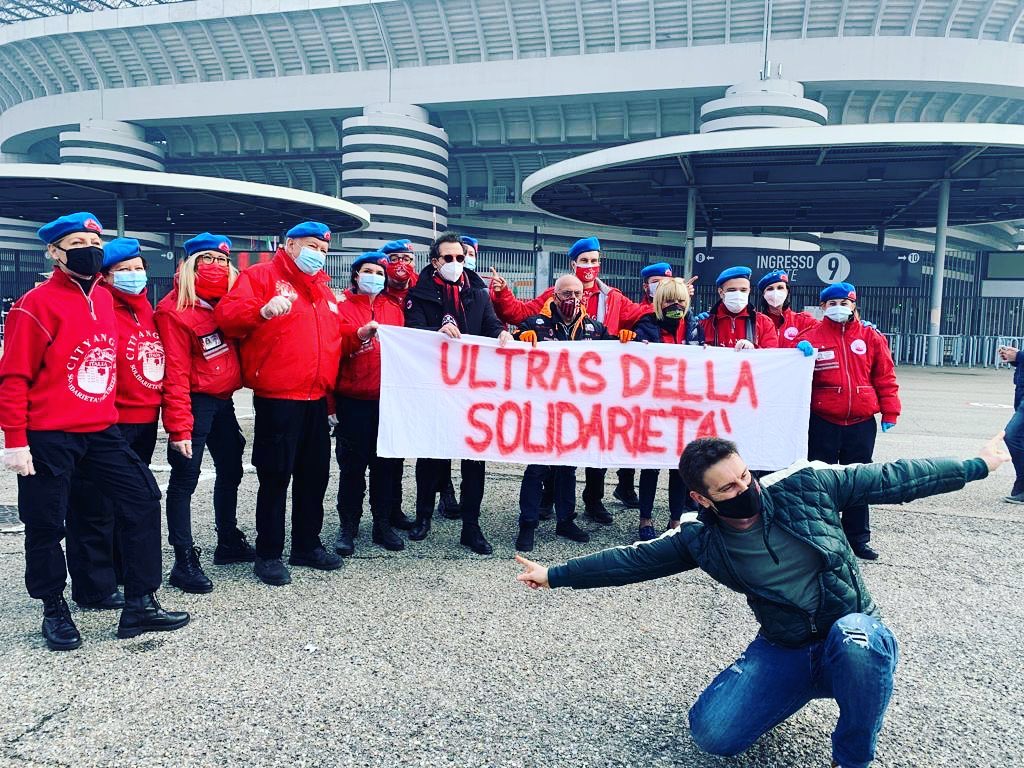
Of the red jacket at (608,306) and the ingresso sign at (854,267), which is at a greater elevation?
the ingresso sign at (854,267)

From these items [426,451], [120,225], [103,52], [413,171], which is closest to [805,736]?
[426,451]

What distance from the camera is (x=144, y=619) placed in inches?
139

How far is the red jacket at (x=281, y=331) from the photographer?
160 inches

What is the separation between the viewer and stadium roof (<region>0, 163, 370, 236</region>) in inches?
921

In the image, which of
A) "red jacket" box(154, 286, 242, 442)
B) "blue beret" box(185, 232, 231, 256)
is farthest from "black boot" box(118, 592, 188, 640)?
"blue beret" box(185, 232, 231, 256)

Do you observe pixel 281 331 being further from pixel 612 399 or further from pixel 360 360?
pixel 612 399

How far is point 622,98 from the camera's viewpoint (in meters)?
41.2

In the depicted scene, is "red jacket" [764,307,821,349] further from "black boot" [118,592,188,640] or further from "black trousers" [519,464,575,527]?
"black boot" [118,592,188,640]

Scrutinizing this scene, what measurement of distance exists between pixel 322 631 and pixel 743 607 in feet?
7.20

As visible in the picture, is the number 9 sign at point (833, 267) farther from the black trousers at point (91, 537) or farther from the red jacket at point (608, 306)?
the black trousers at point (91, 537)

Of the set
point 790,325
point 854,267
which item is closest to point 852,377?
point 790,325

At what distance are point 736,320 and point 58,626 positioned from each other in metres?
4.51

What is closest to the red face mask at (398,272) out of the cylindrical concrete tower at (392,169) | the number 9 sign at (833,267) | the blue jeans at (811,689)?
the blue jeans at (811,689)

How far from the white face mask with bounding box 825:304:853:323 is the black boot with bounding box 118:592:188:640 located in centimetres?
445
